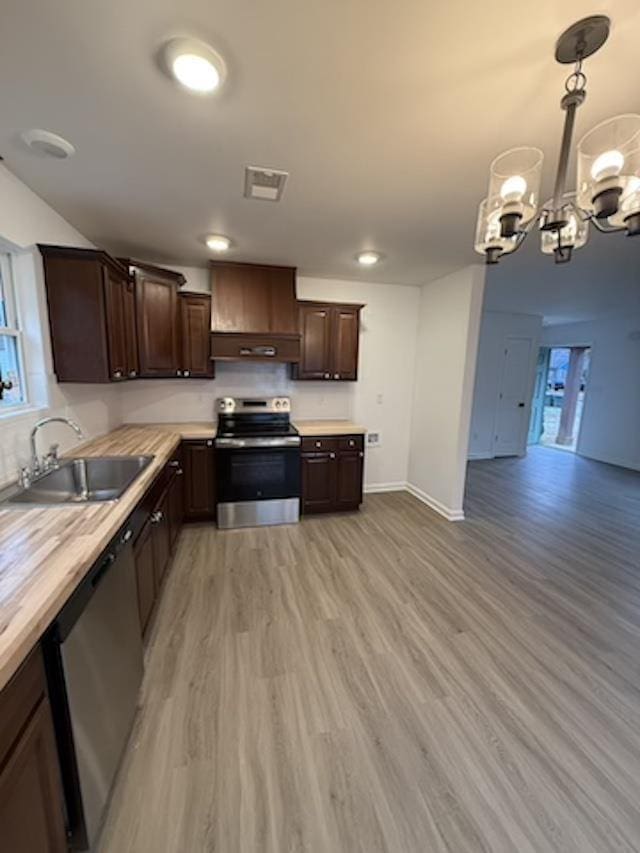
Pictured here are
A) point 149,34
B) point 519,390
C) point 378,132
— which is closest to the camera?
point 149,34

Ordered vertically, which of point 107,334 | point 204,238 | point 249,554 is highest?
point 204,238

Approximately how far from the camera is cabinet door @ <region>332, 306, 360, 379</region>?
3.75 metres

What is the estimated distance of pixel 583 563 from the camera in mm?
2920

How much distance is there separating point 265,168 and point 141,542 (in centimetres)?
205

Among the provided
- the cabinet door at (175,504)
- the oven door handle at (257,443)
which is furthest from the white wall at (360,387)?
the cabinet door at (175,504)

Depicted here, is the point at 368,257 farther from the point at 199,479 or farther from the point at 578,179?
the point at 199,479

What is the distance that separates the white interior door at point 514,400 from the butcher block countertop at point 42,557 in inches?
241

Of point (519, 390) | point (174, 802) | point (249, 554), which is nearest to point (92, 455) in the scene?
point (249, 554)

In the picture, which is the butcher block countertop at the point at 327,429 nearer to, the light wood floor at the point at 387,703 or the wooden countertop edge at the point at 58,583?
the light wood floor at the point at 387,703

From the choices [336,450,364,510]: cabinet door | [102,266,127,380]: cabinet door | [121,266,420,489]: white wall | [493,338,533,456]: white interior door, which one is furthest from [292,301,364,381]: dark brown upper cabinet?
[493,338,533,456]: white interior door

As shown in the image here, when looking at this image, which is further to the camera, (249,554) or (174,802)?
(249,554)

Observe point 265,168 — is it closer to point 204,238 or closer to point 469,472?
point 204,238

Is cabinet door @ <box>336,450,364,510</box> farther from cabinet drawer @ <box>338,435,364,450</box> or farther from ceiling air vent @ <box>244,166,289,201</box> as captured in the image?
ceiling air vent @ <box>244,166,289,201</box>

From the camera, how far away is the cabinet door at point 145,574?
5.85ft
